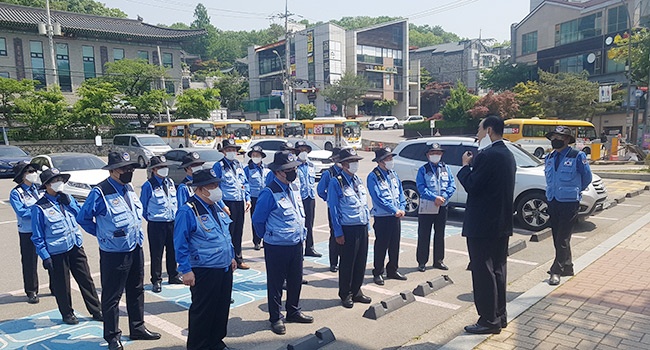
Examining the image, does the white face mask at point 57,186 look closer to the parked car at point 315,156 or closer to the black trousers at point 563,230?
the black trousers at point 563,230

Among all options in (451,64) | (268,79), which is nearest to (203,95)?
(268,79)

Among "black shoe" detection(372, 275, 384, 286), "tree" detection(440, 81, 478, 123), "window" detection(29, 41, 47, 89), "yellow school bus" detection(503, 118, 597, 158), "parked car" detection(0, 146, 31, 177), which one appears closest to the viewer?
"black shoe" detection(372, 275, 384, 286)

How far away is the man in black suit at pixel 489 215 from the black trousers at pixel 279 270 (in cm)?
173

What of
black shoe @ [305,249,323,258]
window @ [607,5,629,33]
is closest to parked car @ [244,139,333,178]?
black shoe @ [305,249,323,258]

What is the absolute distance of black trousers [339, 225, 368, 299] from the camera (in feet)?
18.3

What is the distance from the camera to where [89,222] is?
4.61m

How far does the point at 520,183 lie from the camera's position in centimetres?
965

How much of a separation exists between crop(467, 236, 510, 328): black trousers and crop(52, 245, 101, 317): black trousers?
413 cm

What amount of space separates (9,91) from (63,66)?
1335 cm

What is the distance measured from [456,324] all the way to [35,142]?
1378 inches

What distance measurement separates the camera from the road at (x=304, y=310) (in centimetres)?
479

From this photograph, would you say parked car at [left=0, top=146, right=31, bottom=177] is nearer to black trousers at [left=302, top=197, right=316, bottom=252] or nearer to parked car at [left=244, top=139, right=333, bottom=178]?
parked car at [left=244, top=139, right=333, bottom=178]

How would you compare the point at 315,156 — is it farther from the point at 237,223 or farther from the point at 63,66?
the point at 63,66

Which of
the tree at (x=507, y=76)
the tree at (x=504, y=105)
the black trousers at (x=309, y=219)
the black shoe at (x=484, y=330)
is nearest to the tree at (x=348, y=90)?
the tree at (x=507, y=76)
